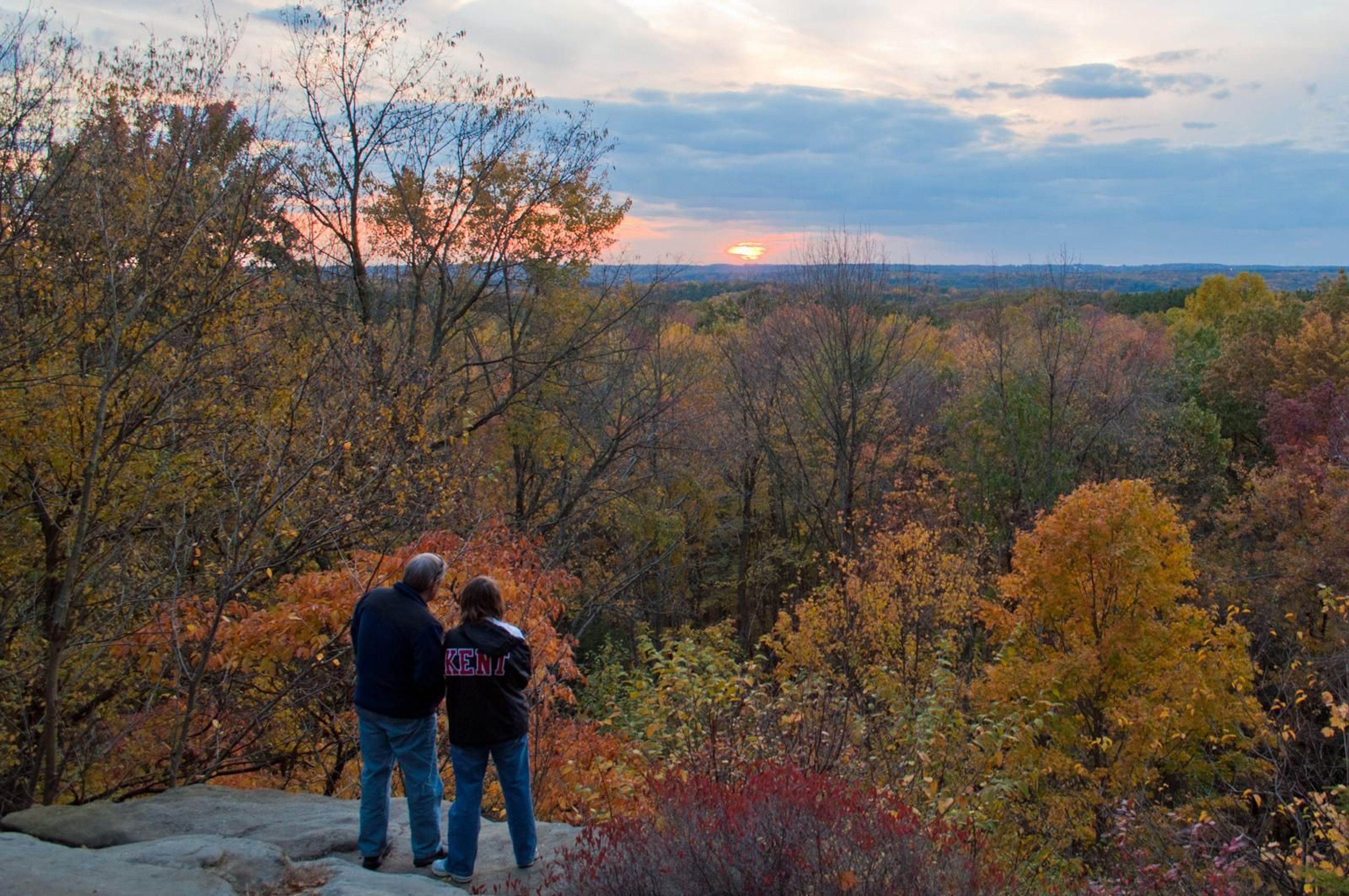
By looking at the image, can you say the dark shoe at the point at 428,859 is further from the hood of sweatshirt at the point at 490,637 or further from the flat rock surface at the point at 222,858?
the hood of sweatshirt at the point at 490,637

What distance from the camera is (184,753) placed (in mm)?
8586

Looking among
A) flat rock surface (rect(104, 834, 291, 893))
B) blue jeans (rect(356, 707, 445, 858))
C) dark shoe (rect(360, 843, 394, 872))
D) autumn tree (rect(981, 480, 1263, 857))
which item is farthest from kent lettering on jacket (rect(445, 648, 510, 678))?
autumn tree (rect(981, 480, 1263, 857))

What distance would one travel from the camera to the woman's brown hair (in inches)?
211

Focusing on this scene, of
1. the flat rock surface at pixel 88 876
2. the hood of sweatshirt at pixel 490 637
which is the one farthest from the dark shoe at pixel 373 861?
the hood of sweatshirt at pixel 490 637

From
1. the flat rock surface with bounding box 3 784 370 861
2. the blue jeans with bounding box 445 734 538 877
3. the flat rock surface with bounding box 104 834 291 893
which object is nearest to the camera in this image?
the flat rock surface with bounding box 104 834 291 893

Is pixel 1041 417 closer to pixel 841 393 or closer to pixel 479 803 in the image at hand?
pixel 841 393

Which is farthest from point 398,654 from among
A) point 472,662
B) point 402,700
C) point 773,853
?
point 773,853

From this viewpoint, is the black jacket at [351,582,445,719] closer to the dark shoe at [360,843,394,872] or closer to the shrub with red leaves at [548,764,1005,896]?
the dark shoe at [360,843,394,872]

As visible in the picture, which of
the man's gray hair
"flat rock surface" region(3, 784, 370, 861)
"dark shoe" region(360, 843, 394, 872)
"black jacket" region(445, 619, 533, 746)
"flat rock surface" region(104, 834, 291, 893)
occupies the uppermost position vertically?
the man's gray hair

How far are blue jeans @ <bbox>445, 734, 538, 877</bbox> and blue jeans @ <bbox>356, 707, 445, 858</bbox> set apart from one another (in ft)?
0.55

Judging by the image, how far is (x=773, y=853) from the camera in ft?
15.3

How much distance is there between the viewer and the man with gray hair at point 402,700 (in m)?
5.41

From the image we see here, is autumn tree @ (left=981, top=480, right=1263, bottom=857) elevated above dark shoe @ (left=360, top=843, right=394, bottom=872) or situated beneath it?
situated beneath

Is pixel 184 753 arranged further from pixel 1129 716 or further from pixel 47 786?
pixel 1129 716
